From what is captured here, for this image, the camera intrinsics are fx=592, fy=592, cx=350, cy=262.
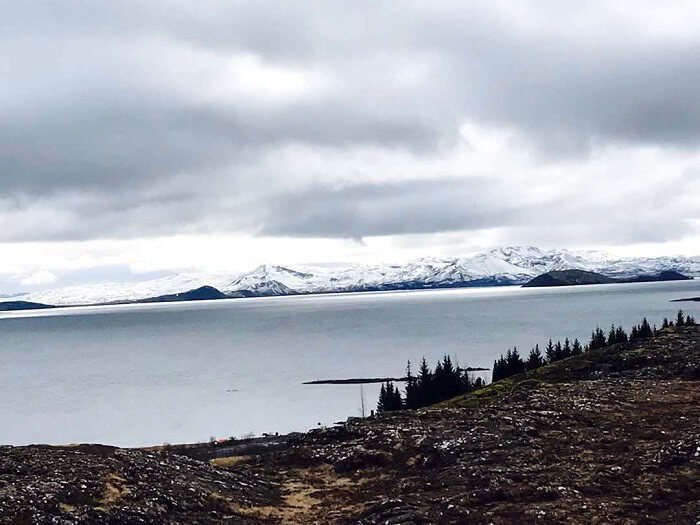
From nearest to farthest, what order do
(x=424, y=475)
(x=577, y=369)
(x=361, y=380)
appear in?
(x=424, y=475)
(x=577, y=369)
(x=361, y=380)

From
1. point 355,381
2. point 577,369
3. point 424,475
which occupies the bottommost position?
point 355,381

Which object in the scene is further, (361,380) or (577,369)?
(361,380)

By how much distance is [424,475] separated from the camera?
27.7 metres

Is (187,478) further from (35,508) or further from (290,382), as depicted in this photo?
(290,382)

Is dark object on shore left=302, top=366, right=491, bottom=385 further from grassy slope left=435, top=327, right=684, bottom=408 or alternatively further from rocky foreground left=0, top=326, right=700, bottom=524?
rocky foreground left=0, top=326, right=700, bottom=524

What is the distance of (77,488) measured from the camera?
874 inches

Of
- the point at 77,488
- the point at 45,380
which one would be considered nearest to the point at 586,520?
the point at 77,488

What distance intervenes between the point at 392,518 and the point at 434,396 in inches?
3091

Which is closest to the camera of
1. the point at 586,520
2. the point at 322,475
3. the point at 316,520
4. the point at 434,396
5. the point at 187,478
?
the point at 586,520

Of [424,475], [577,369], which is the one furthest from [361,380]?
[424,475]

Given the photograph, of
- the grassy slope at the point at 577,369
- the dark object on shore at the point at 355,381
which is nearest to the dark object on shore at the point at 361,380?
the dark object on shore at the point at 355,381

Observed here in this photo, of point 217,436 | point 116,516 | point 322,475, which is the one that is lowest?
point 217,436

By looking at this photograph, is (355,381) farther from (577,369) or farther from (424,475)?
(424,475)

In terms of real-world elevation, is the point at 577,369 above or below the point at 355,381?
above
